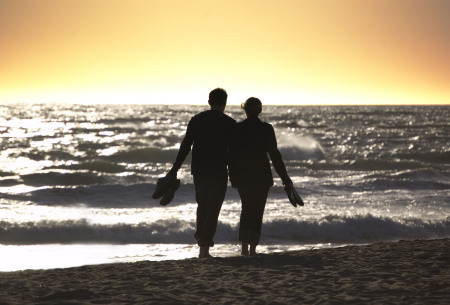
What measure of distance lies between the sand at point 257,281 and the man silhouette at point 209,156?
1.55 feet

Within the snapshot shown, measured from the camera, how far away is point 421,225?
12.3m

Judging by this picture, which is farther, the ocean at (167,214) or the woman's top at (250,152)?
the ocean at (167,214)

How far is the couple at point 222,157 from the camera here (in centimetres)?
634

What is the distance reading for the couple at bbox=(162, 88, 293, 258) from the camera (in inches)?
250

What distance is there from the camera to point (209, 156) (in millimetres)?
6340

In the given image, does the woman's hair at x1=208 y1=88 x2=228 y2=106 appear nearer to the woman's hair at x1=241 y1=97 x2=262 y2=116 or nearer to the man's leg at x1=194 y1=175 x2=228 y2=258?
the woman's hair at x1=241 y1=97 x2=262 y2=116

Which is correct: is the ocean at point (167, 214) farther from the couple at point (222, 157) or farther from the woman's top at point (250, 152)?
the woman's top at point (250, 152)

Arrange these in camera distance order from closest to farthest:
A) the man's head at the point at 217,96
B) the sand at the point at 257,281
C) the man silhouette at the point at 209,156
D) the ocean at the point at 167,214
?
1. the sand at the point at 257,281
2. the man silhouette at the point at 209,156
3. the man's head at the point at 217,96
4. the ocean at the point at 167,214

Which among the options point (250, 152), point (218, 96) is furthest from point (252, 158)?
point (218, 96)

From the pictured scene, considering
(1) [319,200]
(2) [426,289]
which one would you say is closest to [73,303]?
(2) [426,289]

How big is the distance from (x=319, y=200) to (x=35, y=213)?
643cm

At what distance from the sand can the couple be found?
518 millimetres

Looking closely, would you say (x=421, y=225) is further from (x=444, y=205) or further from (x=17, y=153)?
(x=17, y=153)

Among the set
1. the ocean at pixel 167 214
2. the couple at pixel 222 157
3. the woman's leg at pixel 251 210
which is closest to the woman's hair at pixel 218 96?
the couple at pixel 222 157
